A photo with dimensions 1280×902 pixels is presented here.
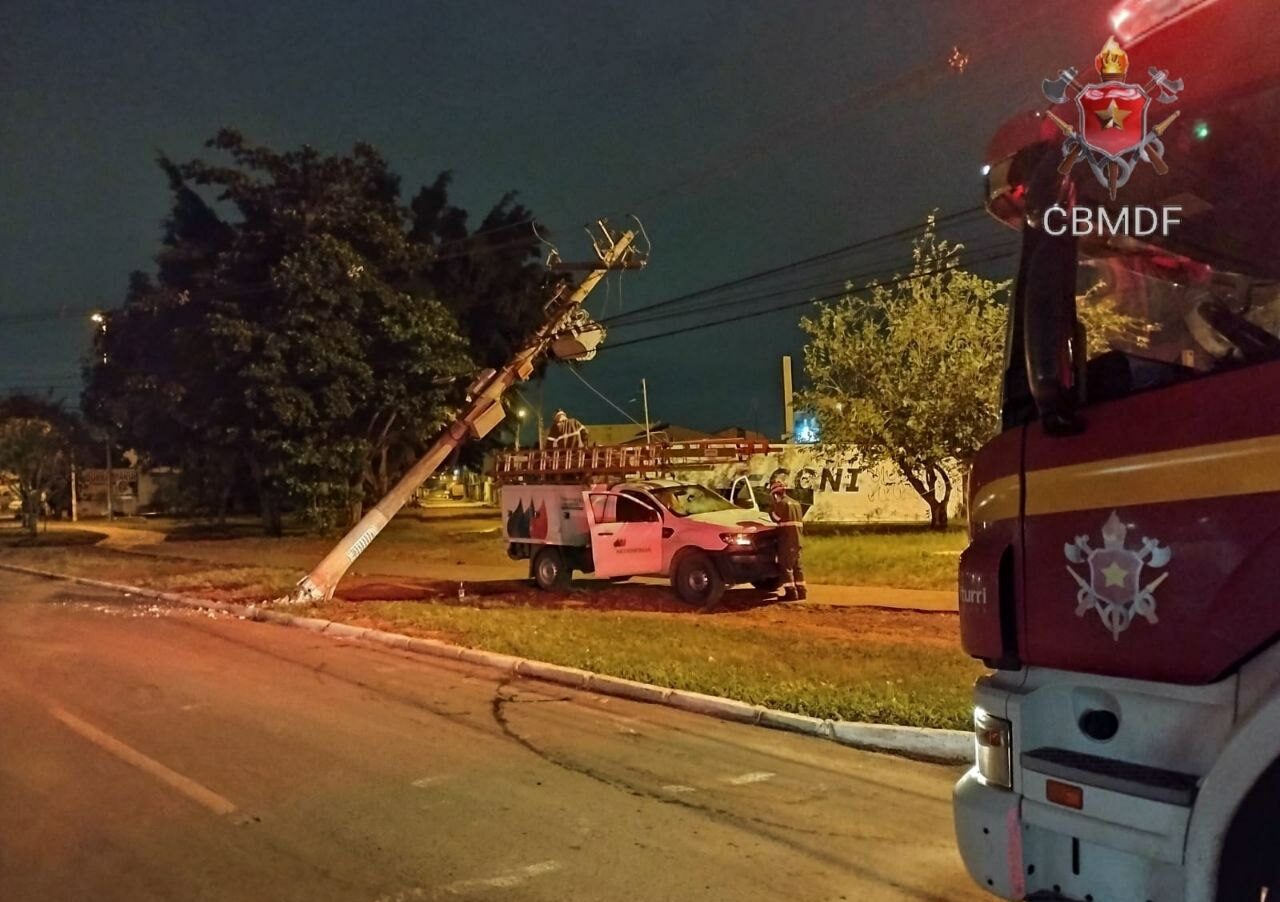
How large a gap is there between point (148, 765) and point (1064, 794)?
633cm

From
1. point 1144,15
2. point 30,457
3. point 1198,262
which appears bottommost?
point 1198,262

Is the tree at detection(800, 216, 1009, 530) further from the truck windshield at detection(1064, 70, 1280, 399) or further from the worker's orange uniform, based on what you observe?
the truck windshield at detection(1064, 70, 1280, 399)

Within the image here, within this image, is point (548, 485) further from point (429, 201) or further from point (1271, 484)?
point (429, 201)

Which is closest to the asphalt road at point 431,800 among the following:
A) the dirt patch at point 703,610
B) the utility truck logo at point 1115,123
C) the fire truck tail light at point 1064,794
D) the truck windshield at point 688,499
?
the fire truck tail light at point 1064,794

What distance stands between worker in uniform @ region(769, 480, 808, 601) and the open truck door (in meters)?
1.80

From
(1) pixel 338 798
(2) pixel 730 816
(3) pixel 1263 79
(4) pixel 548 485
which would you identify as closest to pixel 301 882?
(1) pixel 338 798

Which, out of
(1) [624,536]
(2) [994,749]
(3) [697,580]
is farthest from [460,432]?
(2) [994,749]

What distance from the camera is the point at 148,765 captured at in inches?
294

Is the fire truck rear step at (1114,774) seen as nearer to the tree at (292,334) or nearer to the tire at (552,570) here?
the tire at (552,570)

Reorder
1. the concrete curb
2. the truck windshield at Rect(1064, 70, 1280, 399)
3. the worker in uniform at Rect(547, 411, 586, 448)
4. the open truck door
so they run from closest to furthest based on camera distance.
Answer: the truck windshield at Rect(1064, 70, 1280, 399) → the concrete curb → the open truck door → the worker in uniform at Rect(547, 411, 586, 448)

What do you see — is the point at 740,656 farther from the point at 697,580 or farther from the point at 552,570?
the point at 552,570

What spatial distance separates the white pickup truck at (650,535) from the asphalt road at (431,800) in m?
5.38

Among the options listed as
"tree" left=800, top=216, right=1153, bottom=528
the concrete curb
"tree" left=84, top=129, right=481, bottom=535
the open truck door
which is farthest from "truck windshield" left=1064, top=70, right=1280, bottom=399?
"tree" left=84, top=129, right=481, bottom=535

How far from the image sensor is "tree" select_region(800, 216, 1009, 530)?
76.6 feet
